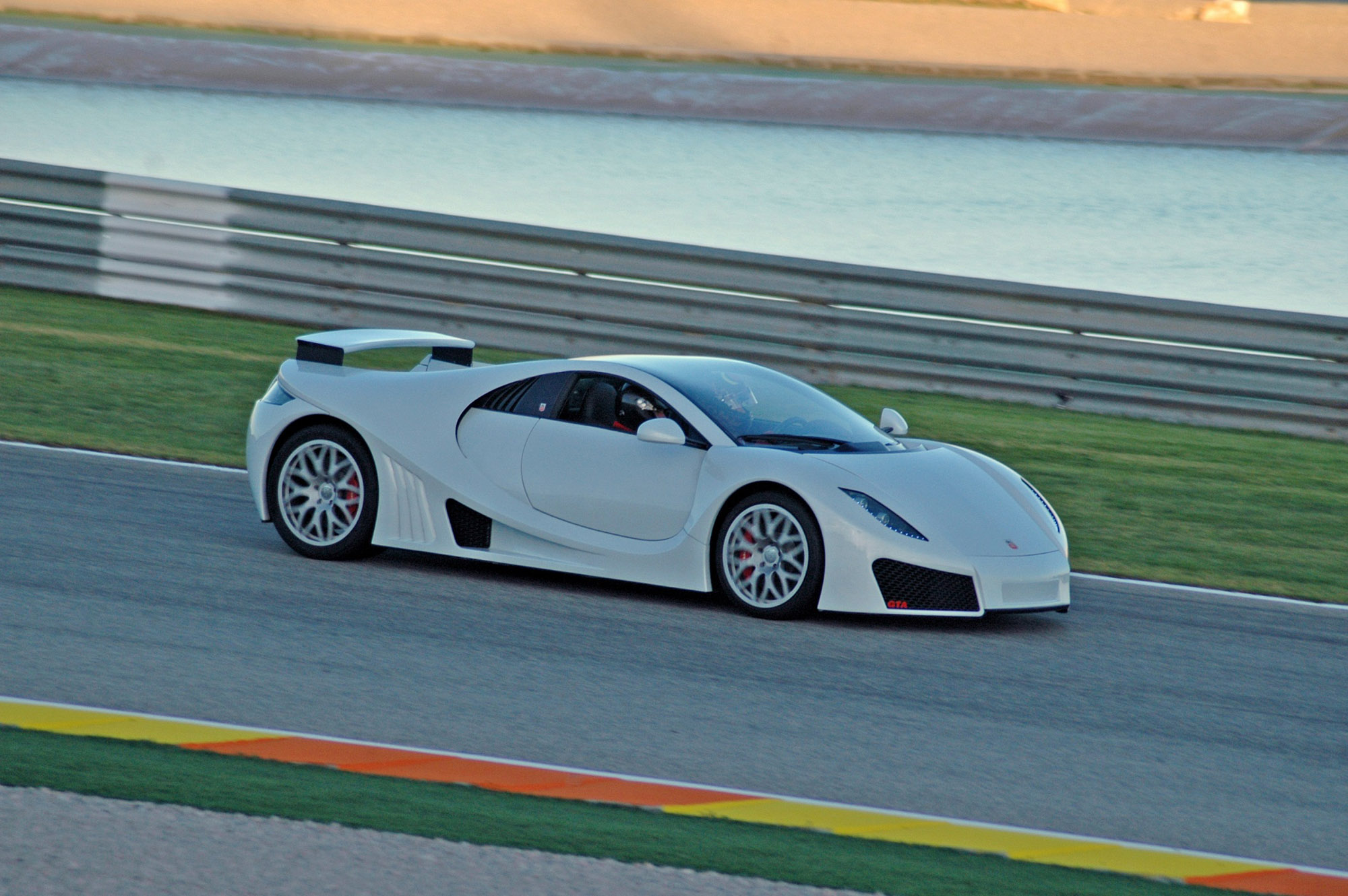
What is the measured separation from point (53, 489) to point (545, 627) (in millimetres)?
3500

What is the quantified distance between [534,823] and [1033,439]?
8766mm

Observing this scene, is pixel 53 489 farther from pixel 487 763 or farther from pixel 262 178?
pixel 262 178

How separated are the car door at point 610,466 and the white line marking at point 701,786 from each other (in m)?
2.68

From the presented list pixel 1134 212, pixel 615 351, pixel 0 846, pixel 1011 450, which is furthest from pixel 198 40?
pixel 0 846

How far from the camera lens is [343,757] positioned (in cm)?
511

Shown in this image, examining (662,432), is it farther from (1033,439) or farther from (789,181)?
(789,181)

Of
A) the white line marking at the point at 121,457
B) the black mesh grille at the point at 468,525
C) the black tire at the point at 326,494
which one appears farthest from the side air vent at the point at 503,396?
the white line marking at the point at 121,457

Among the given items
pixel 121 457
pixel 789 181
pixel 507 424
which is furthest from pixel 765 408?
pixel 789 181

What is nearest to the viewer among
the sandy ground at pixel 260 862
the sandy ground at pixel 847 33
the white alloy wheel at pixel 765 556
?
the sandy ground at pixel 260 862

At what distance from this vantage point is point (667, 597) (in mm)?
8109

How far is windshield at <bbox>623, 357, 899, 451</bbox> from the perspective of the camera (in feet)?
26.5

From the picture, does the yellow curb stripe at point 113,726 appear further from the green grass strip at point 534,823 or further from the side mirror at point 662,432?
the side mirror at point 662,432

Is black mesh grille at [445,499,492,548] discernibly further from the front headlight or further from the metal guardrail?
the metal guardrail

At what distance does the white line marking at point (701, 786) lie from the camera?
4.80 m
